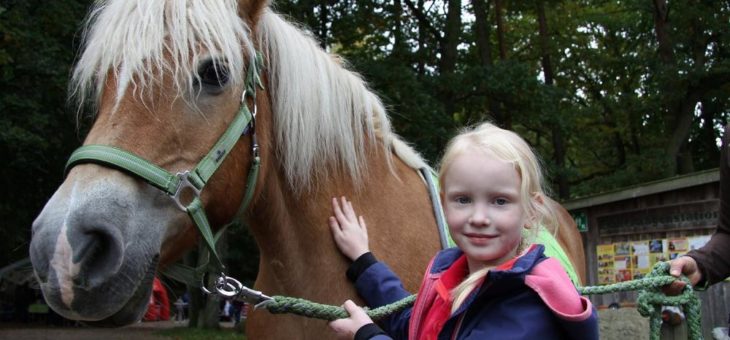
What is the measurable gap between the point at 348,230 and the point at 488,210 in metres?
0.98

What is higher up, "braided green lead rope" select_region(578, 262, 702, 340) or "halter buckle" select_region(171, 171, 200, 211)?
"halter buckle" select_region(171, 171, 200, 211)

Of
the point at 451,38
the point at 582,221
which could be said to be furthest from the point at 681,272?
the point at 451,38

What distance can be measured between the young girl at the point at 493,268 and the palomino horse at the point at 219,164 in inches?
25.3

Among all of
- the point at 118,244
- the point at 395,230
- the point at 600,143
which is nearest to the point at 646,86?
the point at 600,143

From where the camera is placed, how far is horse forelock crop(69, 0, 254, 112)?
2.32 m

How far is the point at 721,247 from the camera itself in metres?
2.64

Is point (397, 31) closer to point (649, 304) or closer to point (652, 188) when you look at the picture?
point (652, 188)

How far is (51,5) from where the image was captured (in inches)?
480

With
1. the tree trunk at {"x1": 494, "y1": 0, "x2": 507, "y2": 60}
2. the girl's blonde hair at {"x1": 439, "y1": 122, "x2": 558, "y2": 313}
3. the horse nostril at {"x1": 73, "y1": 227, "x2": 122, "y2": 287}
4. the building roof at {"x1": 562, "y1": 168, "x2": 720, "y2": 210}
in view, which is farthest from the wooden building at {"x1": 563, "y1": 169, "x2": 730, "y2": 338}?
the tree trunk at {"x1": 494, "y1": 0, "x2": 507, "y2": 60}

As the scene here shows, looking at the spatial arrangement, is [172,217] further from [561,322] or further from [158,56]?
[561,322]

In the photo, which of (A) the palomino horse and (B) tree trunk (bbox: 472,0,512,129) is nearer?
(A) the palomino horse

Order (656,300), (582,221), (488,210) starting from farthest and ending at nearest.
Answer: (582,221) < (656,300) < (488,210)

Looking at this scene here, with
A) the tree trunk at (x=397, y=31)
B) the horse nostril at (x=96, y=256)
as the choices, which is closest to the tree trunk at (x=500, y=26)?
the tree trunk at (x=397, y=31)

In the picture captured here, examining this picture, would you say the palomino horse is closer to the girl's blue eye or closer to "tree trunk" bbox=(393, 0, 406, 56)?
the girl's blue eye
